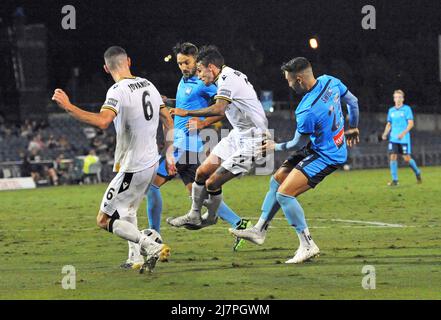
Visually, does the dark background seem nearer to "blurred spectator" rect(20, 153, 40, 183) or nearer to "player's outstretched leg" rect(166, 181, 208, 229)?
"blurred spectator" rect(20, 153, 40, 183)

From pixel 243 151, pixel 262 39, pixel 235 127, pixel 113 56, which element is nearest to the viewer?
pixel 113 56

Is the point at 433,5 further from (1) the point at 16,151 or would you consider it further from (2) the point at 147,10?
(1) the point at 16,151

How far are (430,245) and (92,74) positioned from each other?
4581 centimetres

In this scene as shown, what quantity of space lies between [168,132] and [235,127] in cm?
185

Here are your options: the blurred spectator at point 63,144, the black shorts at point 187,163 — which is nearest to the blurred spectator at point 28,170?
the blurred spectator at point 63,144

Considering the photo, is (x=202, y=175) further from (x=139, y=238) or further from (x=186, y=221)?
(x=139, y=238)

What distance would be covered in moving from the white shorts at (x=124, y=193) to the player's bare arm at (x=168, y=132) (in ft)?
2.37

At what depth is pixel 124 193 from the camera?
32.7ft

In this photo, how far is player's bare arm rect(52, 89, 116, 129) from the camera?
356 inches

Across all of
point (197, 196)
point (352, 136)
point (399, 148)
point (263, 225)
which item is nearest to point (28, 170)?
point (399, 148)

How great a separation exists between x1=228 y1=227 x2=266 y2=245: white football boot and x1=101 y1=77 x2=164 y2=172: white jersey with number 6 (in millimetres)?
1844

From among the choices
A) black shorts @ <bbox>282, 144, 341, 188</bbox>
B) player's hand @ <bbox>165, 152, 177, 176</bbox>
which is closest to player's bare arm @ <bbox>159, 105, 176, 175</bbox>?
player's hand @ <bbox>165, 152, 177, 176</bbox>

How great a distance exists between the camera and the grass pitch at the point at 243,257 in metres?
8.59
